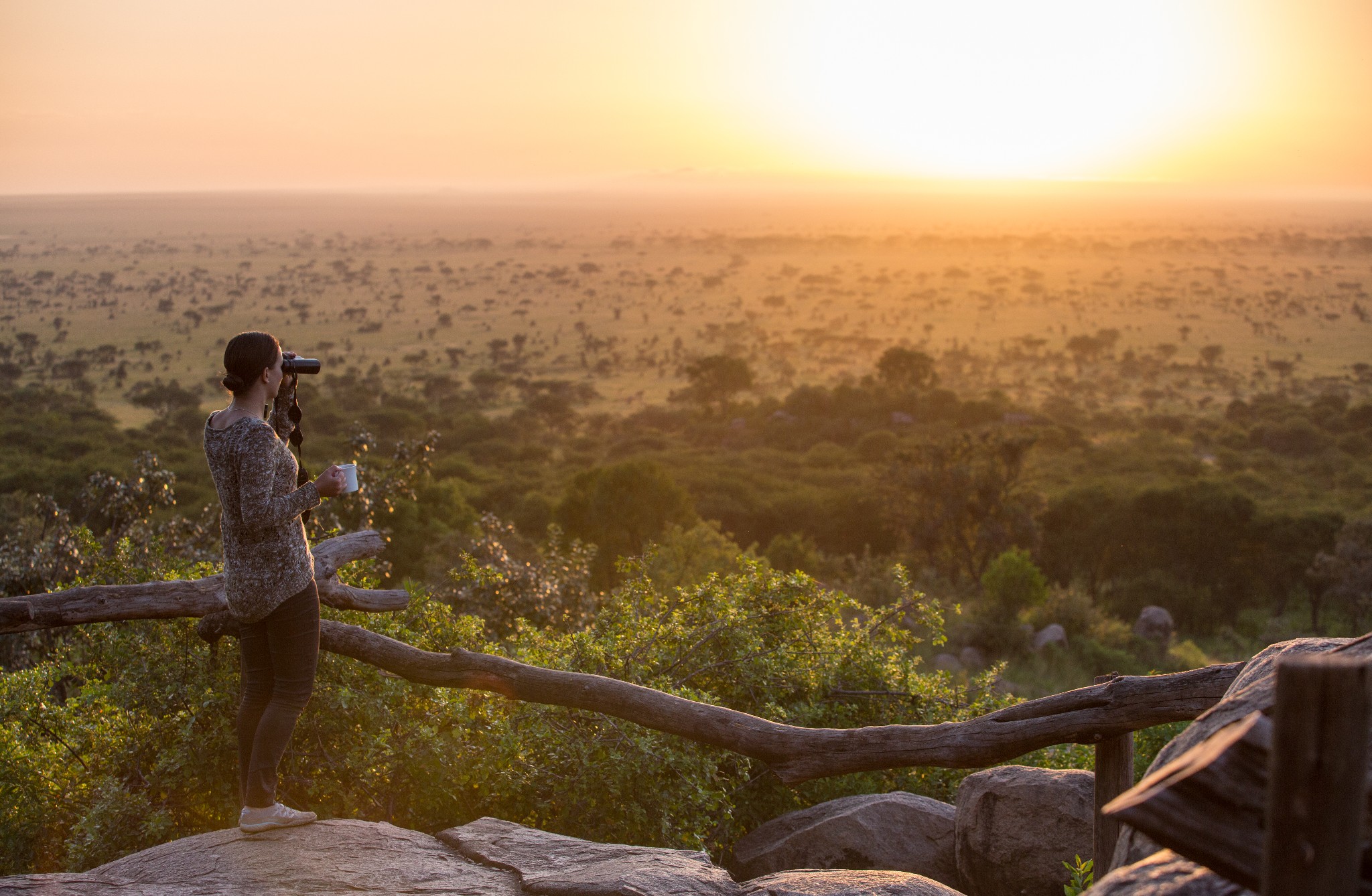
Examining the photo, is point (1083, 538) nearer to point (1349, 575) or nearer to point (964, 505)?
point (964, 505)

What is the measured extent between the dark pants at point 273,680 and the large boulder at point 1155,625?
67.4 feet

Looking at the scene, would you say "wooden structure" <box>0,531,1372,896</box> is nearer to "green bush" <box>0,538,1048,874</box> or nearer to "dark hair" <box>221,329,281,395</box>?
"green bush" <box>0,538,1048,874</box>

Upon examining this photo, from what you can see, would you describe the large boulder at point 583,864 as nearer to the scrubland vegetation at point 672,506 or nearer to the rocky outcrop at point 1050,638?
the scrubland vegetation at point 672,506

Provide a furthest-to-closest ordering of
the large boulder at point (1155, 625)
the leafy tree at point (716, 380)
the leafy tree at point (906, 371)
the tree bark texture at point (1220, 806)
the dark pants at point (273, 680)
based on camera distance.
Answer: the leafy tree at point (716, 380) → the leafy tree at point (906, 371) → the large boulder at point (1155, 625) → the dark pants at point (273, 680) → the tree bark texture at point (1220, 806)

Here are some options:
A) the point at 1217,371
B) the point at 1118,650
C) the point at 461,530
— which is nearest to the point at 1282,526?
the point at 1118,650

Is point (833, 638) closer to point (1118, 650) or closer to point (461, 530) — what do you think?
point (1118, 650)

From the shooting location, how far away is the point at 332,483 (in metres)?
4.00

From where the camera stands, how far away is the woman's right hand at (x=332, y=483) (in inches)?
156

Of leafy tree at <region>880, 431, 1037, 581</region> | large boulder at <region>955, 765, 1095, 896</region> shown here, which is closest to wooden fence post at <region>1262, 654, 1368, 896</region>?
large boulder at <region>955, 765, 1095, 896</region>

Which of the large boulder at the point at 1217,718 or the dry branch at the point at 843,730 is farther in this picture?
the dry branch at the point at 843,730

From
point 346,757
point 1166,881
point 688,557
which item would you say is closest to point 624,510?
point 688,557

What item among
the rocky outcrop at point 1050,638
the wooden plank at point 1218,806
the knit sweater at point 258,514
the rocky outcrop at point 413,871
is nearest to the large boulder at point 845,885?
the rocky outcrop at point 413,871

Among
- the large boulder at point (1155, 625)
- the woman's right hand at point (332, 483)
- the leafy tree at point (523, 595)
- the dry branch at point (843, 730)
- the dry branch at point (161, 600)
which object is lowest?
the large boulder at point (1155, 625)

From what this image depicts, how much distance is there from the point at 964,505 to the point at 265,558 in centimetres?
2357
